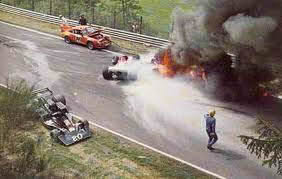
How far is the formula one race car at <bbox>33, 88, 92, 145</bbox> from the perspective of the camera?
18.5 meters

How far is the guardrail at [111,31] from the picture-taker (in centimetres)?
3008

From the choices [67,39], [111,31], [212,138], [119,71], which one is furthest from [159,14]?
[212,138]

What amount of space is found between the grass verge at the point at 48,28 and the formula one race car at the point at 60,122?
9927 millimetres

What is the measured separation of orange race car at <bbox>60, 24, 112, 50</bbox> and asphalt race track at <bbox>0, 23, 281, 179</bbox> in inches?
15.6

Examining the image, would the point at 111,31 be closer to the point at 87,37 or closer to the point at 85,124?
the point at 87,37

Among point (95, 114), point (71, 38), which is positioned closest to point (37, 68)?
point (71, 38)

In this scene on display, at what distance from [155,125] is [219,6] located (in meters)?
6.20

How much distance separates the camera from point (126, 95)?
909 inches

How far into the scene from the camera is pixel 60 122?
19.2 m

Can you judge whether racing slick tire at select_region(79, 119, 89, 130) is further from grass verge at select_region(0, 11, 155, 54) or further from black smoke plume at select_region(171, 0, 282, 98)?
grass verge at select_region(0, 11, 155, 54)

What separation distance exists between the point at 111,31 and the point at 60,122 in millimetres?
14220

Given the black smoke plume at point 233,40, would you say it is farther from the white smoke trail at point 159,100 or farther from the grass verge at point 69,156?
the grass verge at point 69,156

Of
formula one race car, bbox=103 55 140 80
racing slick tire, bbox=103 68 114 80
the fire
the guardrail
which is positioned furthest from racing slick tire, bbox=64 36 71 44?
the fire

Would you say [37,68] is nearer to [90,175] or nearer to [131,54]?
[131,54]
